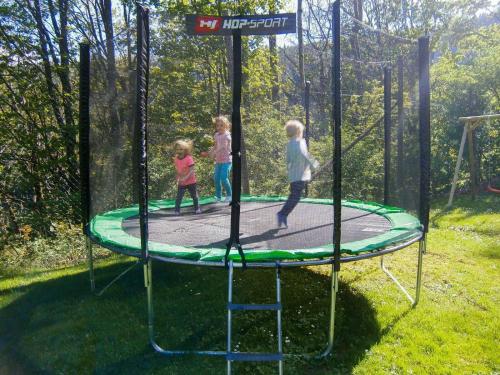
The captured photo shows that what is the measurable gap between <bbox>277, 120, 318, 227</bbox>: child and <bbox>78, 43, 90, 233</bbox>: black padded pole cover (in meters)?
1.38

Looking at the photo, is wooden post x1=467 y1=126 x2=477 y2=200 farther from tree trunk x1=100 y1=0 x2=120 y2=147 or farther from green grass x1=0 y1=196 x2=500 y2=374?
tree trunk x1=100 y1=0 x2=120 y2=147

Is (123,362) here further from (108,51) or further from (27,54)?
(27,54)

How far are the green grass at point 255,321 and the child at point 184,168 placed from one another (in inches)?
26.5

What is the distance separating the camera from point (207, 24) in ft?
6.82

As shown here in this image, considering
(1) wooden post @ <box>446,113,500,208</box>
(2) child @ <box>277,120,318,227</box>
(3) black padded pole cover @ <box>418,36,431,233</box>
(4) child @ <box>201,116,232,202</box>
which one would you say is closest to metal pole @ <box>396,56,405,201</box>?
(3) black padded pole cover @ <box>418,36,431,233</box>

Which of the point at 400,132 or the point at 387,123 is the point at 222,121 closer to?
the point at 387,123

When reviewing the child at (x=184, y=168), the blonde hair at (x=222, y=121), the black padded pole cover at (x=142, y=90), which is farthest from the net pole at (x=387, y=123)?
the black padded pole cover at (x=142, y=90)

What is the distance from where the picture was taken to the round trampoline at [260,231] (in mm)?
2191

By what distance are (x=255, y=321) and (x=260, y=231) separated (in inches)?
25.8

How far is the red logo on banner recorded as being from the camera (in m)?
2.03

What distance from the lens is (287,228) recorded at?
2938 mm

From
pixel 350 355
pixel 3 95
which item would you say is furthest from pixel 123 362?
pixel 3 95

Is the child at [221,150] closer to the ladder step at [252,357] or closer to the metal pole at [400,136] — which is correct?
the metal pole at [400,136]

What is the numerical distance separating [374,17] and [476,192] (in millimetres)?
4405
